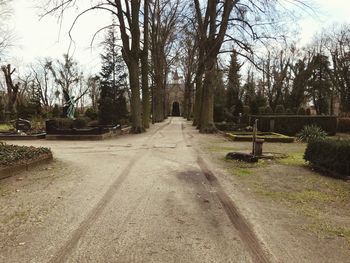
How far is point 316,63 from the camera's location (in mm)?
52719

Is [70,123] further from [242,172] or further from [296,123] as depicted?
[242,172]

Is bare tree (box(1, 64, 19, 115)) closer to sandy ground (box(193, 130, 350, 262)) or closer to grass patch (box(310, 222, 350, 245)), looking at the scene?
sandy ground (box(193, 130, 350, 262))

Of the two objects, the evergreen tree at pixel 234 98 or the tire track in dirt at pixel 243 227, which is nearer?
the tire track in dirt at pixel 243 227

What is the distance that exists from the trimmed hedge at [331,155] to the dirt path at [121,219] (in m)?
3.09

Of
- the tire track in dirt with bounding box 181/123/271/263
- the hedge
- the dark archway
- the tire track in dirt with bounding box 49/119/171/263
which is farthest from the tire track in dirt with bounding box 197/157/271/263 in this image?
the dark archway

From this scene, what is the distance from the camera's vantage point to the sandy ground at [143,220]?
14.1 ft

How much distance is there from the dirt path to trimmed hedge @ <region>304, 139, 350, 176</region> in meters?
3.09

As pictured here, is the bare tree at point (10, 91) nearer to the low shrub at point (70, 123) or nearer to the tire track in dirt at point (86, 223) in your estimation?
the low shrub at point (70, 123)

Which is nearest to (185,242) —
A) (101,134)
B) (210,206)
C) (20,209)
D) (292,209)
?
(210,206)

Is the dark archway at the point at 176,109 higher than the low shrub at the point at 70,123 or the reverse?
higher

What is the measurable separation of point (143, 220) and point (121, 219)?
0.32 meters

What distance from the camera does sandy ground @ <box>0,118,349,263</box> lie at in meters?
4.30

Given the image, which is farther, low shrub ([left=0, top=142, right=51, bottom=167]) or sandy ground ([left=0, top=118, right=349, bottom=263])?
low shrub ([left=0, top=142, right=51, bottom=167])

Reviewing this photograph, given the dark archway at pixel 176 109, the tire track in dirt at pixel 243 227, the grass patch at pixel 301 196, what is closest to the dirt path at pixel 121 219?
the tire track in dirt at pixel 243 227
